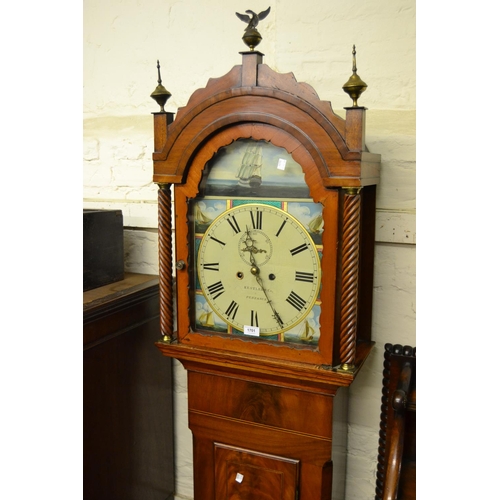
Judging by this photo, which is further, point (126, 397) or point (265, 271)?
point (126, 397)

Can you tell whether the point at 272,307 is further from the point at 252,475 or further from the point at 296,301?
the point at 252,475

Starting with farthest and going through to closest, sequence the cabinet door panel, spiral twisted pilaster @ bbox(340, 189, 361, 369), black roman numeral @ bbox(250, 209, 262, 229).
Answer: the cabinet door panel → black roman numeral @ bbox(250, 209, 262, 229) → spiral twisted pilaster @ bbox(340, 189, 361, 369)

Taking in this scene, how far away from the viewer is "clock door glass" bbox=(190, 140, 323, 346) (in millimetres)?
1274

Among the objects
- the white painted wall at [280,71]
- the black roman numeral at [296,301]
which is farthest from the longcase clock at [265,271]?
the white painted wall at [280,71]

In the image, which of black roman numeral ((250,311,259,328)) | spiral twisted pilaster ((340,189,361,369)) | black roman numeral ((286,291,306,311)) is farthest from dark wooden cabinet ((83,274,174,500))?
spiral twisted pilaster ((340,189,361,369))

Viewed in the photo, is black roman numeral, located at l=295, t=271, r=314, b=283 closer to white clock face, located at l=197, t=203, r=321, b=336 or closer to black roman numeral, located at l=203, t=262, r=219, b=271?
white clock face, located at l=197, t=203, r=321, b=336

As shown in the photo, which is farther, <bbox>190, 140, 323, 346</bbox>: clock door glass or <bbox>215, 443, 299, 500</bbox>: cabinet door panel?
<bbox>215, 443, 299, 500</bbox>: cabinet door panel

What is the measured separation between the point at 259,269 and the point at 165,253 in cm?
30

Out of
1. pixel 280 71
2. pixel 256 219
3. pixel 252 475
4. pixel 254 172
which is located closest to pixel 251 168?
pixel 254 172

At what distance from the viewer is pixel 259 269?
4.34ft

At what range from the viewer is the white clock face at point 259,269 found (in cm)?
128

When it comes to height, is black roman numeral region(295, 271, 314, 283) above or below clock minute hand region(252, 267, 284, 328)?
above

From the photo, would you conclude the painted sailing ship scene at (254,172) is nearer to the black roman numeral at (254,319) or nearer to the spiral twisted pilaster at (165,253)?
the spiral twisted pilaster at (165,253)

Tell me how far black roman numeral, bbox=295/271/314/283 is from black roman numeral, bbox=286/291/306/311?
43 millimetres
